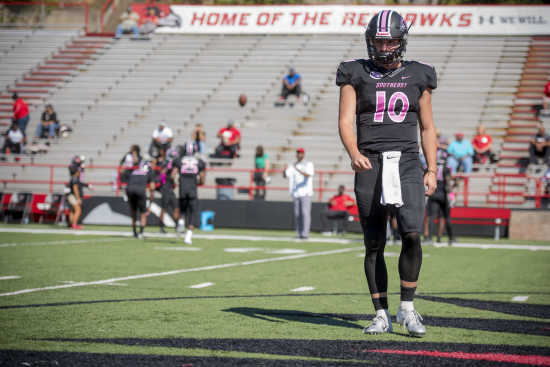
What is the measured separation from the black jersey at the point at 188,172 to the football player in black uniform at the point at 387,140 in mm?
10198

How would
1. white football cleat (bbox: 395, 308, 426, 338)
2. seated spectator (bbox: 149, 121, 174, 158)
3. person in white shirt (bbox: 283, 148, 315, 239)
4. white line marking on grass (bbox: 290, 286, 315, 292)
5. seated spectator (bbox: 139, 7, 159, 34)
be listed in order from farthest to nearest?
1. seated spectator (bbox: 139, 7, 159, 34)
2. seated spectator (bbox: 149, 121, 174, 158)
3. person in white shirt (bbox: 283, 148, 315, 239)
4. white line marking on grass (bbox: 290, 286, 315, 292)
5. white football cleat (bbox: 395, 308, 426, 338)

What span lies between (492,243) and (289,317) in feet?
40.8

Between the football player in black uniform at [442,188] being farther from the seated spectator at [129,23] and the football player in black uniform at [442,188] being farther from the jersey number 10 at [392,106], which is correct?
the seated spectator at [129,23]

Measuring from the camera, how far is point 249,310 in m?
6.99

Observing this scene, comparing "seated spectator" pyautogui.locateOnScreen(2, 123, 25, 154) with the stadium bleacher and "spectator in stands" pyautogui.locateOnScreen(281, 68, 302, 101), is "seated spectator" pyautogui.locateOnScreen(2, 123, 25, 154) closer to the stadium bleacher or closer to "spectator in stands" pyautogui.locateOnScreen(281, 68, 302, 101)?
the stadium bleacher

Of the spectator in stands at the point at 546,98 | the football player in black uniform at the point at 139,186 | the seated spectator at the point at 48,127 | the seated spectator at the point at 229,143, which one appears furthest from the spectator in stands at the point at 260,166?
the spectator in stands at the point at 546,98

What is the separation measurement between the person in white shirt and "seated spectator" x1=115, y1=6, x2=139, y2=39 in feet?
60.9

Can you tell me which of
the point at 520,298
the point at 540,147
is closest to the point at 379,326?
the point at 520,298

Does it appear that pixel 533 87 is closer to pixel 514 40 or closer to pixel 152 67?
pixel 514 40

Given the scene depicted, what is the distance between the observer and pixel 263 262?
1211 cm

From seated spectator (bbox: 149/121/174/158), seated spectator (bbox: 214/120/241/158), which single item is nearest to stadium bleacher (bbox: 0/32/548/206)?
seated spectator (bbox: 214/120/241/158)

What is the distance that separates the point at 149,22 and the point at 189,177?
20.4 m

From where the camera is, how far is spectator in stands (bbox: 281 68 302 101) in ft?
90.0

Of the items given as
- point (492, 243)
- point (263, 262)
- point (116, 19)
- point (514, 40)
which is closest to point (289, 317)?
point (263, 262)
